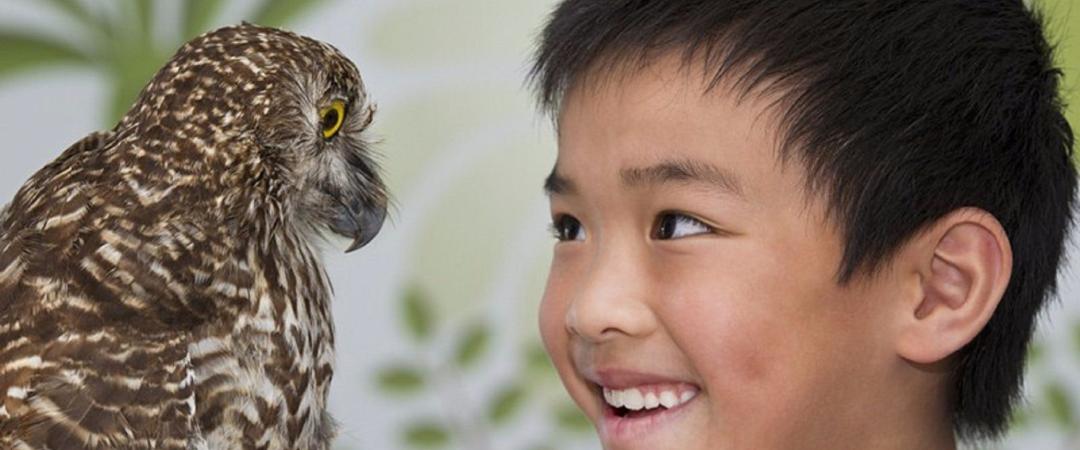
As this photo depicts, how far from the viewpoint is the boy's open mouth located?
Result: 1.06 metres

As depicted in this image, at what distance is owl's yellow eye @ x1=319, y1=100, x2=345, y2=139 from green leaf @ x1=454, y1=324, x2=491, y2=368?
2.60ft

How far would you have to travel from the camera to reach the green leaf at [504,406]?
6.15 ft

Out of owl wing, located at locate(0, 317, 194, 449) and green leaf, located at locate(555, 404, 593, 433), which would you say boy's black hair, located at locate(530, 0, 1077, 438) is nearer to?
owl wing, located at locate(0, 317, 194, 449)

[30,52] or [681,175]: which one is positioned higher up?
[30,52]

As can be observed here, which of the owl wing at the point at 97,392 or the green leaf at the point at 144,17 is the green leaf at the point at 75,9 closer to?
the green leaf at the point at 144,17

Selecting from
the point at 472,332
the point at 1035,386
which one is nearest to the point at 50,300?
the point at 472,332

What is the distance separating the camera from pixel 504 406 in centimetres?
188

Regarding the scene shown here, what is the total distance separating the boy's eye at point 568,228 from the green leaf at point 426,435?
79cm

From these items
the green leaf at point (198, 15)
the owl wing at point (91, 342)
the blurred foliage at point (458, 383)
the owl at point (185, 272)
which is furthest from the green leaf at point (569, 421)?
the owl wing at point (91, 342)

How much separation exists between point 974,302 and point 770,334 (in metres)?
0.16

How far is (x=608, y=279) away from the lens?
104 cm

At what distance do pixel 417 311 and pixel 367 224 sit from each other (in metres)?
0.76

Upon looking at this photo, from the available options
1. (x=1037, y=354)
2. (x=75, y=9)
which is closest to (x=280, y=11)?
(x=75, y=9)

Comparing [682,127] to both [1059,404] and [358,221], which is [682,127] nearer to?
[358,221]
